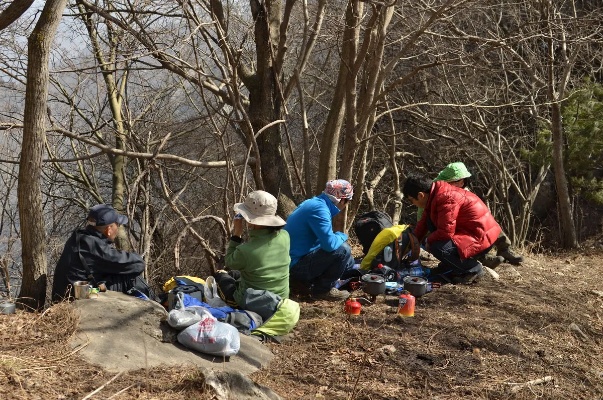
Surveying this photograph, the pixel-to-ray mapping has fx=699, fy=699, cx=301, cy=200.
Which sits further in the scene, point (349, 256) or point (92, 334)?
point (349, 256)

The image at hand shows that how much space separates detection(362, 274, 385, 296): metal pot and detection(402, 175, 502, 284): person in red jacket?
33.8 inches

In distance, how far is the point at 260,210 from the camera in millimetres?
5234

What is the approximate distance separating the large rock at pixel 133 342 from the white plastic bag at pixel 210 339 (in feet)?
0.14

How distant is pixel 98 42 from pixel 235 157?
10.3 ft

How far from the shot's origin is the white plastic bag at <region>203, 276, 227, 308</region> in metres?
5.14

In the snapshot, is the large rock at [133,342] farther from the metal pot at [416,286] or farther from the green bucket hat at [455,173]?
the green bucket hat at [455,173]

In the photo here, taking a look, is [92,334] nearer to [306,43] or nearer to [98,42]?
[306,43]

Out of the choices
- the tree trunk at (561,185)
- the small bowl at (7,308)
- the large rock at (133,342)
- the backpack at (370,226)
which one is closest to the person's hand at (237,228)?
the large rock at (133,342)

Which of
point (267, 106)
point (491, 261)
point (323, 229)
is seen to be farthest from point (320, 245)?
point (267, 106)

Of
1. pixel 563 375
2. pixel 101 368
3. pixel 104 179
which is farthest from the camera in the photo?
pixel 104 179

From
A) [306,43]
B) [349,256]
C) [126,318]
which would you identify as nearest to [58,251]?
[306,43]

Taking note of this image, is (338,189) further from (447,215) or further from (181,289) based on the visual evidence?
(181,289)

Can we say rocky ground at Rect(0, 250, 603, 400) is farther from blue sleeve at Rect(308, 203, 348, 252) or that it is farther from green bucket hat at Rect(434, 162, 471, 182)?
green bucket hat at Rect(434, 162, 471, 182)

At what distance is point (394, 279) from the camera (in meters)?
6.34
